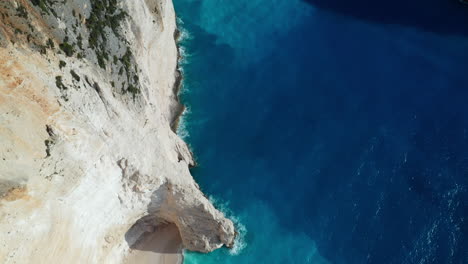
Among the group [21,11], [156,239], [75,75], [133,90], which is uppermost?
[21,11]

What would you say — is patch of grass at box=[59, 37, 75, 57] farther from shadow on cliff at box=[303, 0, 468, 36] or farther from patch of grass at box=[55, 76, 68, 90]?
shadow on cliff at box=[303, 0, 468, 36]

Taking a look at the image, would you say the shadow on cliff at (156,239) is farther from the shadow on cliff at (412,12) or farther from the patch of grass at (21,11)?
the shadow on cliff at (412,12)

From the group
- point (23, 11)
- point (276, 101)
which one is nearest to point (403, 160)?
point (276, 101)

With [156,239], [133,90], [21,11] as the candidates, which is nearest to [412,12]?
[133,90]

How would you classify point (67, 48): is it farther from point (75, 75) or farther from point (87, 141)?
point (87, 141)


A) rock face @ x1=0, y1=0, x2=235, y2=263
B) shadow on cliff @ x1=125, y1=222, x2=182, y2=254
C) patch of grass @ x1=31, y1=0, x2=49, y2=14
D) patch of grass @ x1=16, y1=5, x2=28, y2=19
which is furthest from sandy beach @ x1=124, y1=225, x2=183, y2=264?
patch of grass @ x1=16, y1=5, x2=28, y2=19

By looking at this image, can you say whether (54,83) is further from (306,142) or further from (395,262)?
(395,262)
